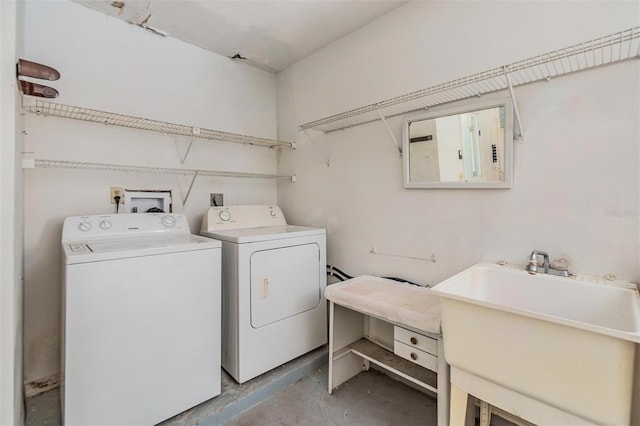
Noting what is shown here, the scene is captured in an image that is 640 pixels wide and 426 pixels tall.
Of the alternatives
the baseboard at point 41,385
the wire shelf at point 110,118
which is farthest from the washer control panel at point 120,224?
the baseboard at point 41,385

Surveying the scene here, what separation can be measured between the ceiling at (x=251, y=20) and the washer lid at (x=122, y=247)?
156 centimetres

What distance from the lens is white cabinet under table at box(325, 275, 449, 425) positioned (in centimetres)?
138

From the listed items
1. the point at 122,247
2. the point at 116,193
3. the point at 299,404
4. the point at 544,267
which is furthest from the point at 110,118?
the point at 544,267

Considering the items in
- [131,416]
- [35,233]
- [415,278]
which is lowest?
[131,416]

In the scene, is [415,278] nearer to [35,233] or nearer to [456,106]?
[456,106]

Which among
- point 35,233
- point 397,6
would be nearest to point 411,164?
point 397,6

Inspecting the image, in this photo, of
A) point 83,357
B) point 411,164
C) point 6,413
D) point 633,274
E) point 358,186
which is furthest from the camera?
point 358,186

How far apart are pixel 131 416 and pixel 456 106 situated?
2.44 metres

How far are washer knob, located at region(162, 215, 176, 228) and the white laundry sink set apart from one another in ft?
5.96

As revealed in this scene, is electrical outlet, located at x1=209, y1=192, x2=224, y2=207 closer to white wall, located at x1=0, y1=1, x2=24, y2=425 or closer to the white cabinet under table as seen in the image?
the white cabinet under table

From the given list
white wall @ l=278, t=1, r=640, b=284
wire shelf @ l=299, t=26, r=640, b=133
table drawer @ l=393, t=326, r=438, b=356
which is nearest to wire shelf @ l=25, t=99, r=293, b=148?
white wall @ l=278, t=1, r=640, b=284

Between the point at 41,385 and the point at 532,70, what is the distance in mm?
3291

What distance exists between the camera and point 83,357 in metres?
1.29

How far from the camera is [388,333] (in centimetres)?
203
